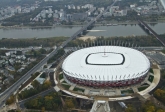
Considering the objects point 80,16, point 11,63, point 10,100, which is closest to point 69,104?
point 10,100

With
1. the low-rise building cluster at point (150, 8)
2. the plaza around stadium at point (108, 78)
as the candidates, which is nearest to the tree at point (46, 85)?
the plaza around stadium at point (108, 78)

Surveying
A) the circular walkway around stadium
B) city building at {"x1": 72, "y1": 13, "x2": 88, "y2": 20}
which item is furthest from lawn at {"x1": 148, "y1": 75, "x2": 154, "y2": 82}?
city building at {"x1": 72, "y1": 13, "x2": 88, "y2": 20}

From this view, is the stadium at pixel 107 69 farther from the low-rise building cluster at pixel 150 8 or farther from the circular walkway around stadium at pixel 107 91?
the low-rise building cluster at pixel 150 8

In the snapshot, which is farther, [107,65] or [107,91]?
[107,65]

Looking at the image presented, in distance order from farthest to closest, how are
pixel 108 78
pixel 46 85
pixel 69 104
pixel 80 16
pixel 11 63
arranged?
pixel 80 16 < pixel 11 63 < pixel 46 85 < pixel 108 78 < pixel 69 104

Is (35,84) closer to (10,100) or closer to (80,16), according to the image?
(10,100)

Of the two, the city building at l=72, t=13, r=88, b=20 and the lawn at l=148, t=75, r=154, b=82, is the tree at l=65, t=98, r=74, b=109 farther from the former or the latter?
the city building at l=72, t=13, r=88, b=20

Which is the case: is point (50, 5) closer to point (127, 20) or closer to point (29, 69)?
point (127, 20)
